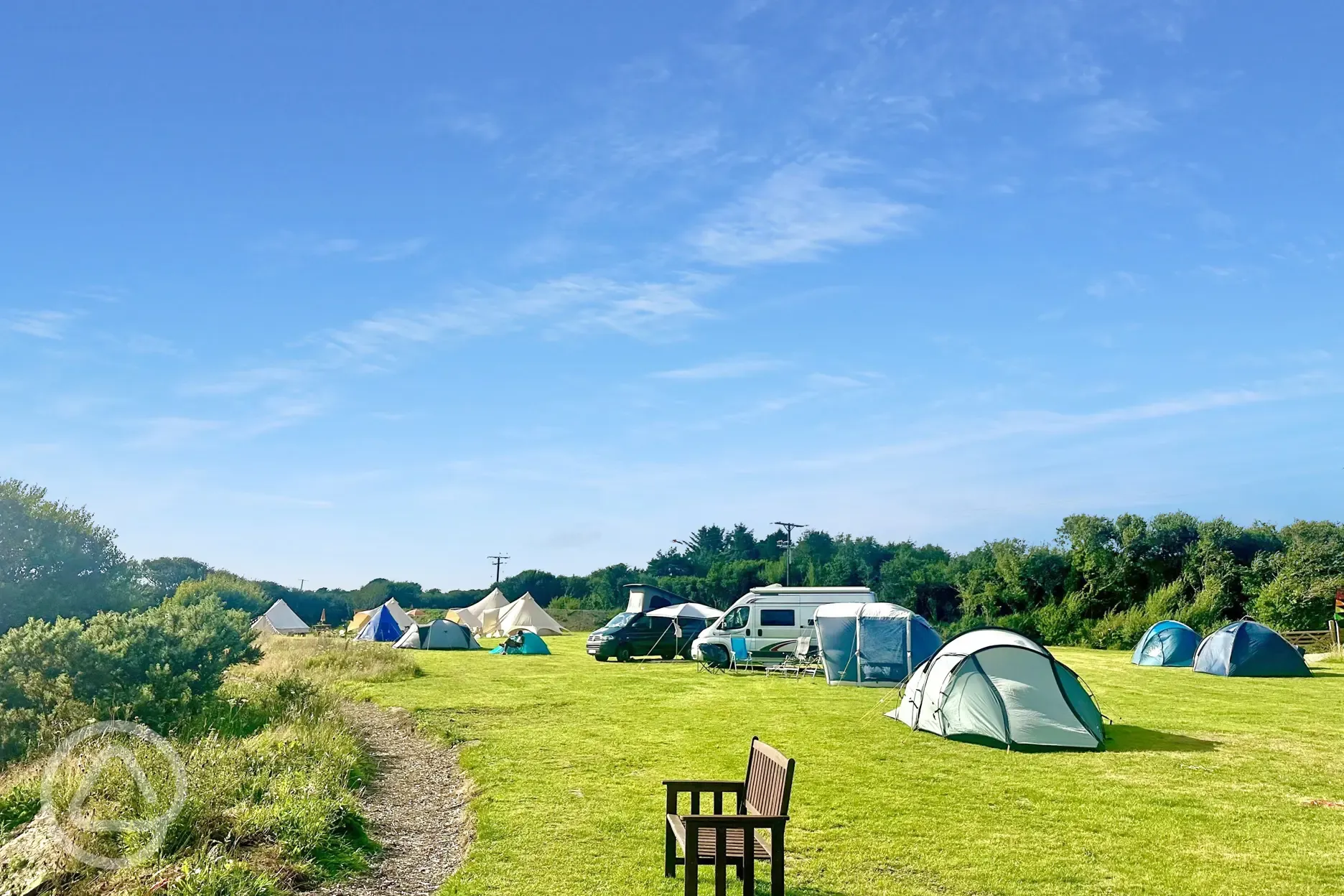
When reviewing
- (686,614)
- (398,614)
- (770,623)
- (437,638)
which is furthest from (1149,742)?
(398,614)

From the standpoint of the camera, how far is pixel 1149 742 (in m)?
14.1

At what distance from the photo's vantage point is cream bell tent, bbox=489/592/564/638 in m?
49.8

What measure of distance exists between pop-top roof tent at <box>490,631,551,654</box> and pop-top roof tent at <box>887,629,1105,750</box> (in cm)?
2302

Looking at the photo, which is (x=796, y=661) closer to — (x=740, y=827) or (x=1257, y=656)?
(x=1257, y=656)

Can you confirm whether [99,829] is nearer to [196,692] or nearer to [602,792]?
[602,792]

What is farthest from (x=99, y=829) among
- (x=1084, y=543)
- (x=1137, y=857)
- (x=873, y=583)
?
(x=873, y=583)

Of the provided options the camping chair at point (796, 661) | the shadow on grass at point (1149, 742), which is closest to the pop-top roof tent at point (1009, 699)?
the shadow on grass at point (1149, 742)

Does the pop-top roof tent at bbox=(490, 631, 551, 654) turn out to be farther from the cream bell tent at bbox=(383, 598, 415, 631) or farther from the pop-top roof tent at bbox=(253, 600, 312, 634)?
the pop-top roof tent at bbox=(253, 600, 312, 634)

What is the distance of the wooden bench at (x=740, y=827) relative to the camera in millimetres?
6320

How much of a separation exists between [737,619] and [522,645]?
39.1 feet

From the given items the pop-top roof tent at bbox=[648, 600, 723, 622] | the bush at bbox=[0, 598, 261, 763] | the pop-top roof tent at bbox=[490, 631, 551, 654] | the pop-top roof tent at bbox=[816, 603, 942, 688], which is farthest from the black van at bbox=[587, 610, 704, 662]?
the bush at bbox=[0, 598, 261, 763]

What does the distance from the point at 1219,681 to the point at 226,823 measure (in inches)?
919

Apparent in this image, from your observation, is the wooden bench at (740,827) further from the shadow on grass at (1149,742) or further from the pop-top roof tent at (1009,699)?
the shadow on grass at (1149,742)

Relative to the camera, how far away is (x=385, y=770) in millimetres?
12070
